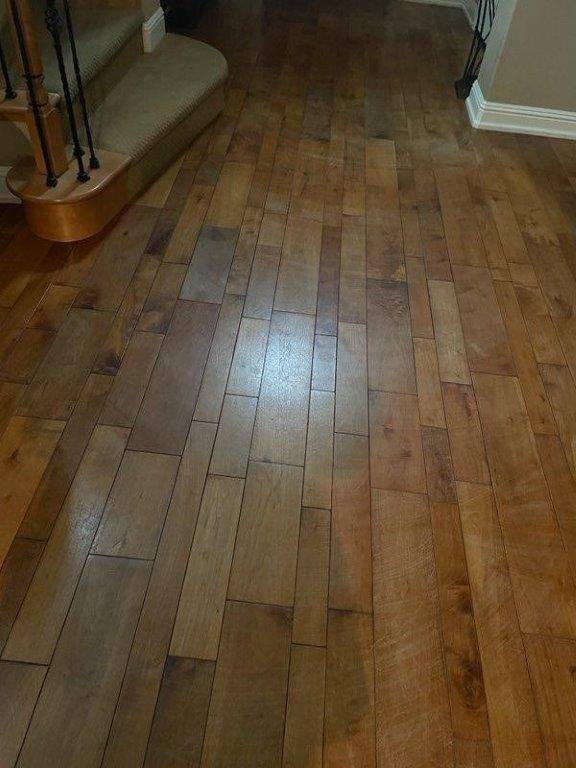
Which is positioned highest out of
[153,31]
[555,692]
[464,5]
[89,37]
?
[89,37]

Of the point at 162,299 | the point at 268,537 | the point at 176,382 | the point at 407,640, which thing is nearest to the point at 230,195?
the point at 162,299

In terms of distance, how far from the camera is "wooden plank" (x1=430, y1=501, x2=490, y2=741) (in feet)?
3.77

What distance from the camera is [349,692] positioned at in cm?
117

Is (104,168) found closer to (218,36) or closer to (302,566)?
(302,566)

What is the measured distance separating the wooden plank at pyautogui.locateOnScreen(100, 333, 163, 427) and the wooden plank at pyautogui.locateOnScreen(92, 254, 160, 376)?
0.09 feet

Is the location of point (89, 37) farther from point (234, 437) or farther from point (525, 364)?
point (525, 364)

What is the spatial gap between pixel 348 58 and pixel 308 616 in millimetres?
3690

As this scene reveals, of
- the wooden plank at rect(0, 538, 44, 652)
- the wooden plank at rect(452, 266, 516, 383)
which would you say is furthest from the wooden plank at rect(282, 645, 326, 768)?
the wooden plank at rect(452, 266, 516, 383)

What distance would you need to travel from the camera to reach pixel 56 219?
2066 mm

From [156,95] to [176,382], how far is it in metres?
1.62

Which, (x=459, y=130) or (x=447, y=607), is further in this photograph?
(x=459, y=130)

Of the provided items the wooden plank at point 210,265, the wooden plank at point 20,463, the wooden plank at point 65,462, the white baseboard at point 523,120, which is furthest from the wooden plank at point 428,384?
the white baseboard at point 523,120

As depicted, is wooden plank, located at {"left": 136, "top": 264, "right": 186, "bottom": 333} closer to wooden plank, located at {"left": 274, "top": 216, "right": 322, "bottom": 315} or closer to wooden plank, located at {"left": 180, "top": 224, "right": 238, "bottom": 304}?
wooden plank, located at {"left": 180, "top": 224, "right": 238, "bottom": 304}

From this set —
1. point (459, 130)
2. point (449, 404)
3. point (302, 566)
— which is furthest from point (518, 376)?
point (459, 130)
